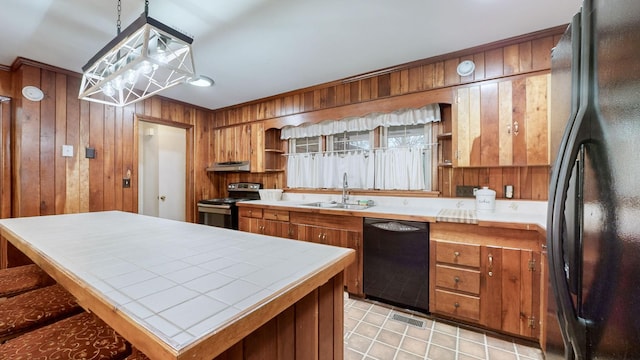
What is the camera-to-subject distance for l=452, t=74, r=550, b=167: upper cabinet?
6.70 feet

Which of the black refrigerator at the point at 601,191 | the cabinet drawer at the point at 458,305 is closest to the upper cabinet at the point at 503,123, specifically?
the cabinet drawer at the point at 458,305

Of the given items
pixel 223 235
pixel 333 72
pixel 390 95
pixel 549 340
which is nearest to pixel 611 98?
pixel 549 340

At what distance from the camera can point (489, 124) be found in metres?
2.22

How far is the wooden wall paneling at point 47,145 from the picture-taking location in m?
2.61

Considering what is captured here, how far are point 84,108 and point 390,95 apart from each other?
335 cm

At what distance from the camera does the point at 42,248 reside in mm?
1083

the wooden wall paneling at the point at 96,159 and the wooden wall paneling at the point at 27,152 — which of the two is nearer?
the wooden wall paneling at the point at 27,152

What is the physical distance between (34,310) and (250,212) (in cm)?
218

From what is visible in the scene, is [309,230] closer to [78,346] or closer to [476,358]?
[476,358]

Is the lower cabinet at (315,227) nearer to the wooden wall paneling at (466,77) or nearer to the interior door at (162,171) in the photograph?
the wooden wall paneling at (466,77)

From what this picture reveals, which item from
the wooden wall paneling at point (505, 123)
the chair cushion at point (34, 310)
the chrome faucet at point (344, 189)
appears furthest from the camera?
the chrome faucet at point (344, 189)

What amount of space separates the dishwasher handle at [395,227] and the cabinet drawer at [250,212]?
1.49 m

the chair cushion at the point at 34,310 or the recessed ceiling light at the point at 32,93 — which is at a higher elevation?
the recessed ceiling light at the point at 32,93

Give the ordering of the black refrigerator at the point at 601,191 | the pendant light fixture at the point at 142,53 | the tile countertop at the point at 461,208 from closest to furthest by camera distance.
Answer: the black refrigerator at the point at 601,191 → the pendant light fixture at the point at 142,53 → the tile countertop at the point at 461,208
